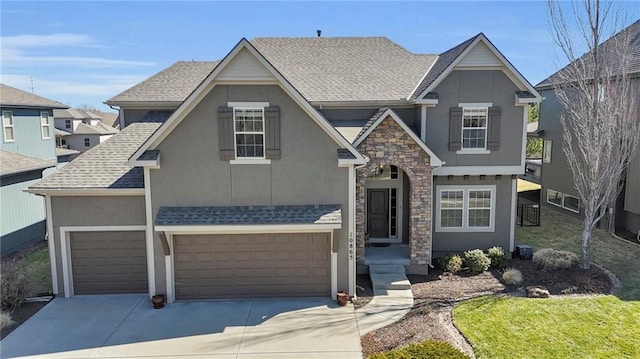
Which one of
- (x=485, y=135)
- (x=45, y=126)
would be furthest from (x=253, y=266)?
(x=45, y=126)

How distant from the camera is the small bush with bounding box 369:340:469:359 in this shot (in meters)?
8.90

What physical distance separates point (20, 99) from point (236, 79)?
53.8 feet

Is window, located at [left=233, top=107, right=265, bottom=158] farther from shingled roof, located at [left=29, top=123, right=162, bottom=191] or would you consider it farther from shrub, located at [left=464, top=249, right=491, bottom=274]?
shrub, located at [left=464, top=249, right=491, bottom=274]

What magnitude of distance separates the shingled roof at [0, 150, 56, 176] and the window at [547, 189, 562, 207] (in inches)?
986

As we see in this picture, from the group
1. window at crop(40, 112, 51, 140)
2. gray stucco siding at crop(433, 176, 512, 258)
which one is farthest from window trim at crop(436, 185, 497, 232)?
window at crop(40, 112, 51, 140)

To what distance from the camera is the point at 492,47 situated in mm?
14992

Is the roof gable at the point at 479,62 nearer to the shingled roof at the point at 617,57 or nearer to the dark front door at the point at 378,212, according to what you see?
the shingled roof at the point at 617,57

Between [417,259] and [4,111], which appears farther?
[4,111]

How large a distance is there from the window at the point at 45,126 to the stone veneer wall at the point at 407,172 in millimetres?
19047

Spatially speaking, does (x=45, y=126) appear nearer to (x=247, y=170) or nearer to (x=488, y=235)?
(x=247, y=170)

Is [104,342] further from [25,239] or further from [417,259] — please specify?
[25,239]

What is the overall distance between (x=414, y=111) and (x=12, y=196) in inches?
639

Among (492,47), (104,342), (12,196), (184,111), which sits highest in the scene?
(492,47)

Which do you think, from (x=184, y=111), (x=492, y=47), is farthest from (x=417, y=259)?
(x=184, y=111)
